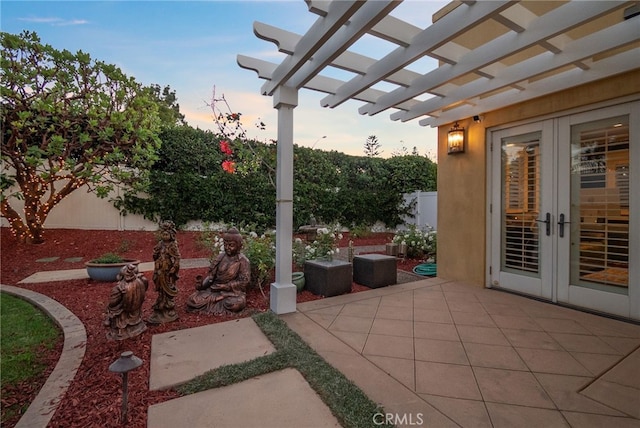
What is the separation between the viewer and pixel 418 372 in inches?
79.2

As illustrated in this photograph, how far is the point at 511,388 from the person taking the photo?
1.84 meters

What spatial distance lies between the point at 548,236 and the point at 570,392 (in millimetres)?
2289

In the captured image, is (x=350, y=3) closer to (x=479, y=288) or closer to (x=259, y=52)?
(x=259, y=52)

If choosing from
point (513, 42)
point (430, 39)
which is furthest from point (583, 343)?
point (430, 39)

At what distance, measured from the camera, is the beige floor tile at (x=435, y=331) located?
8.45 feet

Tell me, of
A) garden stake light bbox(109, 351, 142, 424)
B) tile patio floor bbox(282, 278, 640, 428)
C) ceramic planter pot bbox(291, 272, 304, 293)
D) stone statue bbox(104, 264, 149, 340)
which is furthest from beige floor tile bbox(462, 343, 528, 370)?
stone statue bbox(104, 264, 149, 340)

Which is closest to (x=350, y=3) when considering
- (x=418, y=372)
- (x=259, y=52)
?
(x=259, y=52)

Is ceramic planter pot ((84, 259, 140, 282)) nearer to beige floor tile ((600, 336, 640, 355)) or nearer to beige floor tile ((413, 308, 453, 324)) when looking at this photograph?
beige floor tile ((413, 308, 453, 324))

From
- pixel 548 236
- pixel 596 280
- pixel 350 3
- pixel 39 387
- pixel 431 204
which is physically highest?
pixel 350 3

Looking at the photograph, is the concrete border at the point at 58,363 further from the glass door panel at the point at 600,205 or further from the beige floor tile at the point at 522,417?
the glass door panel at the point at 600,205

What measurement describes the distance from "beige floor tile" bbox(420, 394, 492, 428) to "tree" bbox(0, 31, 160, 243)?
20.5ft

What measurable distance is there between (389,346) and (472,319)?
1175 mm

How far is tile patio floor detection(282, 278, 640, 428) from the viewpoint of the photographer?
1.63 metres

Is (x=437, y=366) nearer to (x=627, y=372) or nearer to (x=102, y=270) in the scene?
(x=627, y=372)
